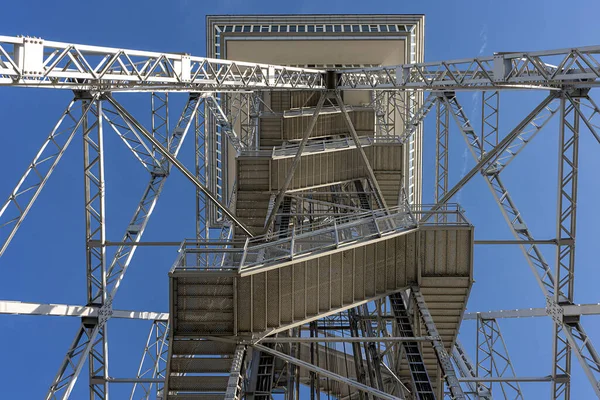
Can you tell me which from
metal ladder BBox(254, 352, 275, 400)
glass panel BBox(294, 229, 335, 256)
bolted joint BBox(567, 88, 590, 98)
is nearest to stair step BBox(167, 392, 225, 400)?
metal ladder BBox(254, 352, 275, 400)

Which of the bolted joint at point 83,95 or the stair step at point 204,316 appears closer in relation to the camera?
the bolted joint at point 83,95

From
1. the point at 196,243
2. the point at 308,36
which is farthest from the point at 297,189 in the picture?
the point at 308,36

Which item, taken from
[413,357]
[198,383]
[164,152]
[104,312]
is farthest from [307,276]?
[104,312]

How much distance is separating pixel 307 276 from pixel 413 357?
12.6ft

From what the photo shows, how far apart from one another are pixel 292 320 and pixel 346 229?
3096 millimetres

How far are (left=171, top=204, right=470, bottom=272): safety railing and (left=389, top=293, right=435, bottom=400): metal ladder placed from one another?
2.88m

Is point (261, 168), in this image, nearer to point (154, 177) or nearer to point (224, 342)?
point (154, 177)

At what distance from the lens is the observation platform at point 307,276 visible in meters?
15.2

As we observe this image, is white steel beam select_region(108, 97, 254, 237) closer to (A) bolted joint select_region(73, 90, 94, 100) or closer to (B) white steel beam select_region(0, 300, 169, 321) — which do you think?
(A) bolted joint select_region(73, 90, 94, 100)

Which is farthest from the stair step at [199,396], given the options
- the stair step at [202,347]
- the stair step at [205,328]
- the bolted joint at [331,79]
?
the bolted joint at [331,79]

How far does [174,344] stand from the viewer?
15398 mm

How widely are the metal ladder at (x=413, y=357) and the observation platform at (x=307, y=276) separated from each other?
0.94m

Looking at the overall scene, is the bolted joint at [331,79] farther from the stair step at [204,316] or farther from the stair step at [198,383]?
the stair step at [198,383]

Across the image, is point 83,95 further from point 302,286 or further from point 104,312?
point 302,286
